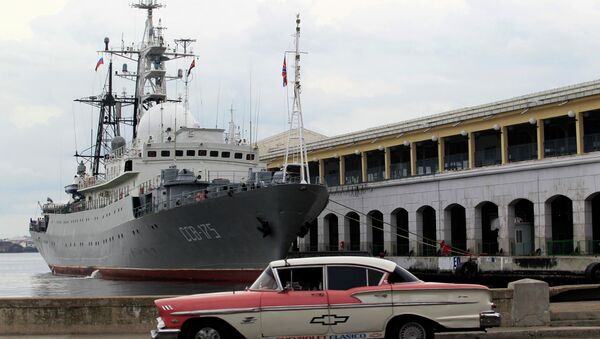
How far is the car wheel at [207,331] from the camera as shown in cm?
1344

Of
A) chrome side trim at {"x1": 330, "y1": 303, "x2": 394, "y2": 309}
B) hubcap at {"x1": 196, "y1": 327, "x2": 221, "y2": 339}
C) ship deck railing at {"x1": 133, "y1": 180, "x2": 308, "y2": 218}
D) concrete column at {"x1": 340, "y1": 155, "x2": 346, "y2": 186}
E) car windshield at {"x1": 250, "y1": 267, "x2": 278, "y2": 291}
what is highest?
concrete column at {"x1": 340, "y1": 155, "x2": 346, "y2": 186}

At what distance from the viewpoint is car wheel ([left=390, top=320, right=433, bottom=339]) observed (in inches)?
523

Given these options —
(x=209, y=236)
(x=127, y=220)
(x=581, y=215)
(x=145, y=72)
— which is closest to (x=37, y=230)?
(x=145, y=72)

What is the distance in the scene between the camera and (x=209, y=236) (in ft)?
133

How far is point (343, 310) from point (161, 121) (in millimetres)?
44180

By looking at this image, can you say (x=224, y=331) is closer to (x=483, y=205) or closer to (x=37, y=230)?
(x=483, y=205)

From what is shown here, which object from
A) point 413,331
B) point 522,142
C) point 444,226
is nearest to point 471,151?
point 522,142

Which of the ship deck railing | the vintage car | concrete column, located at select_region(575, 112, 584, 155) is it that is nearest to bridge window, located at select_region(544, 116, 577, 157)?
concrete column, located at select_region(575, 112, 584, 155)

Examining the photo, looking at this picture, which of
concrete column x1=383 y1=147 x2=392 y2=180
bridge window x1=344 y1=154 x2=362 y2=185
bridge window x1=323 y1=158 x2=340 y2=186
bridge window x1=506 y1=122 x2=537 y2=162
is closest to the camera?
bridge window x1=506 y1=122 x2=537 y2=162

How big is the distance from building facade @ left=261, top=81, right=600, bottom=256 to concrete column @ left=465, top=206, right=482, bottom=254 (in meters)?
0.06

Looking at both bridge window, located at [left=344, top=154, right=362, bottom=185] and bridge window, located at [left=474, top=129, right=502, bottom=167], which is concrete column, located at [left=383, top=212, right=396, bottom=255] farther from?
bridge window, located at [left=474, top=129, right=502, bottom=167]

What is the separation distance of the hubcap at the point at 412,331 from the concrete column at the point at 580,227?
98.9ft

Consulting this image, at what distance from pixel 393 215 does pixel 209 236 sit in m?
20.0

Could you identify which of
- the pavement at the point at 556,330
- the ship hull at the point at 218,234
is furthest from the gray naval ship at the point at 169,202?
the pavement at the point at 556,330
